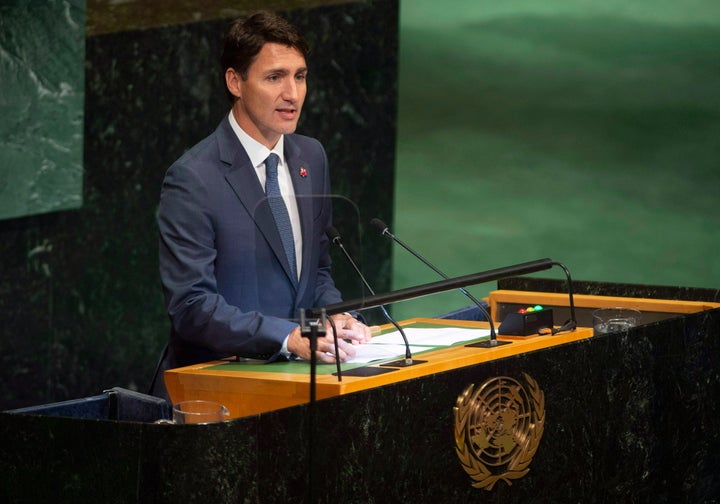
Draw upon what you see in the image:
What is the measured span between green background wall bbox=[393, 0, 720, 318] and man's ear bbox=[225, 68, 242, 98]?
4351mm

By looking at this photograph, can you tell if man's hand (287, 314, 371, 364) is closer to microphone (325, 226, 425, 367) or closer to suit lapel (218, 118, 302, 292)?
microphone (325, 226, 425, 367)

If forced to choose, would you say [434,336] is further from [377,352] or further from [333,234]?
[333,234]

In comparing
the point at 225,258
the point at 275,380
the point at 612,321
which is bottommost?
the point at 275,380

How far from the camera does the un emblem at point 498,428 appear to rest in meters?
2.89

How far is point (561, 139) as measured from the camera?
7.55 m

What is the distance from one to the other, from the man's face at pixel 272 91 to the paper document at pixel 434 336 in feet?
1.87

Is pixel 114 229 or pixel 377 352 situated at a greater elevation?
pixel 114 229

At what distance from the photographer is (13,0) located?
5.70 metres

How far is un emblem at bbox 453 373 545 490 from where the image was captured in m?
2.89

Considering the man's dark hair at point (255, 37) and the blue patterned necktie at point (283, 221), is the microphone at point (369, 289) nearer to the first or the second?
the blue patterned necktie at point (283, 221)

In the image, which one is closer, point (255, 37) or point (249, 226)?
point (249, 226)

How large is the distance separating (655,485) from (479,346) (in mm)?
798

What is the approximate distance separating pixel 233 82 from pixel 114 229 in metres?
3.15

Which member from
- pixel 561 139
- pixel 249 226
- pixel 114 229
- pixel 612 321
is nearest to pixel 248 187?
pixel 249 226
